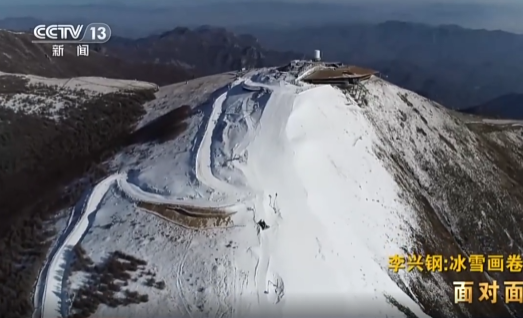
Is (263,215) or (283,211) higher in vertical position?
(283,211)

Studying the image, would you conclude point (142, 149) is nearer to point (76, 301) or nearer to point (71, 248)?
point (71, 248)

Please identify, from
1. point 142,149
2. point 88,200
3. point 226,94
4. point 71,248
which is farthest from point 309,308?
point 226,94
